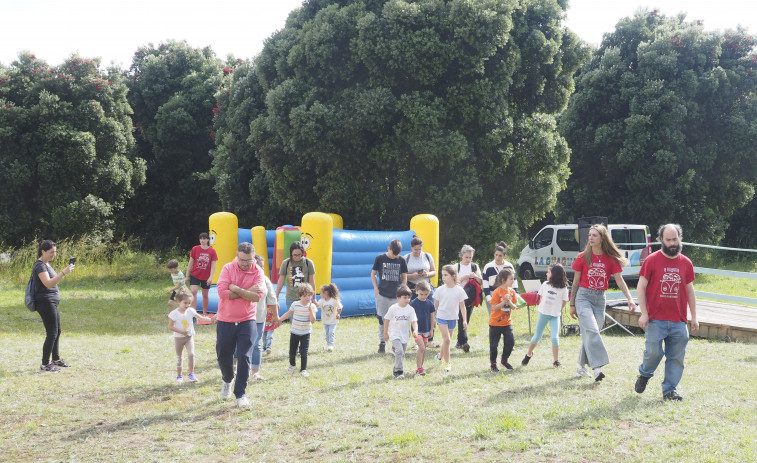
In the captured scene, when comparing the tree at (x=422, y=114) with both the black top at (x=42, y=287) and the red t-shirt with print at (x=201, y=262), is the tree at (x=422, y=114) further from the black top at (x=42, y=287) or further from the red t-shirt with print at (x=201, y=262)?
the black top at (x=42, y=287)

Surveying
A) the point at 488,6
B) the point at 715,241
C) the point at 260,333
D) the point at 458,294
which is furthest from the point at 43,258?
the point at 715,241

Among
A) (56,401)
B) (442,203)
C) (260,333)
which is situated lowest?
(56,401)

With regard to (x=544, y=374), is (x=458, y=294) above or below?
above

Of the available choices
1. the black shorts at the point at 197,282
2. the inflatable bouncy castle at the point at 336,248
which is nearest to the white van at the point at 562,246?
the inflatable bouncy castle at the point at 336,248

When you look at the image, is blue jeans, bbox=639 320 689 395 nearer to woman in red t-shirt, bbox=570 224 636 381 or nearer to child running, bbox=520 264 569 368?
woman in red t-shirt, bbox=570 224 636 381

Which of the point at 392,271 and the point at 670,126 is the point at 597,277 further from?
the point at 670,126

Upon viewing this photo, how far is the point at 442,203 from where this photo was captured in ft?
60.8

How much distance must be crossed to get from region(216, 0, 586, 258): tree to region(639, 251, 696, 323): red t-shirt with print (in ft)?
36.8

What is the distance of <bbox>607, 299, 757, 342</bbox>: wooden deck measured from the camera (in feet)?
37.7

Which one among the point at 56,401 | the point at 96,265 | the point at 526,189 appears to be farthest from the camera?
the point at 96,265

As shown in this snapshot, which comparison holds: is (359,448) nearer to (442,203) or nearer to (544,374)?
(544,374)

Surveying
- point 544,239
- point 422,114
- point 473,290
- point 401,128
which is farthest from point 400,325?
point 544,239

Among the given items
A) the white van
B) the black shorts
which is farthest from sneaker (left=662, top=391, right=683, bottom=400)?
the white van

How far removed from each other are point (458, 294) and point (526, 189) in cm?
1164
